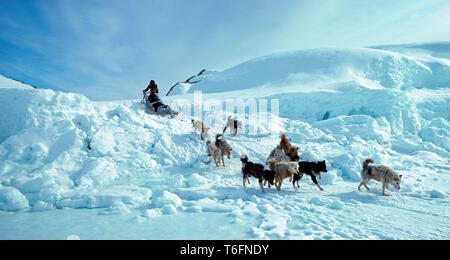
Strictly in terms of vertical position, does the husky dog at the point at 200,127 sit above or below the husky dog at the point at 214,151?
above

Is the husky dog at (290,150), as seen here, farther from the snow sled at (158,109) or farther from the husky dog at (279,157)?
the snow sled at (158,109)

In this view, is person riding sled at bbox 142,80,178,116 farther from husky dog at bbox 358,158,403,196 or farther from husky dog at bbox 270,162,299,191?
husky dog at bbox 358,158,403,196

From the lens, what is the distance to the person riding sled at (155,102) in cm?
927

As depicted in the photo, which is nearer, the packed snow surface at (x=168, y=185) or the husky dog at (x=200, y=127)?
the packed snow surface at (x=168, y=185)

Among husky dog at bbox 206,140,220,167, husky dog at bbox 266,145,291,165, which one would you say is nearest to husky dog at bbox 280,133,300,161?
husky dog at bbox 266,145,291,165

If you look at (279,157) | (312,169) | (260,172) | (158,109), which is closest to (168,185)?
(260,172)

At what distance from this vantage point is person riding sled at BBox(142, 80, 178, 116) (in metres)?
9.27

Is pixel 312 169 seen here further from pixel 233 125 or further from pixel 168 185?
pixel 233 125

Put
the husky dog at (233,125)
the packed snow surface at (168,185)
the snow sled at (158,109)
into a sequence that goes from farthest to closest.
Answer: the husky dog at (233,125) → the snow sled at (158,109) → the packed snow surface at (168,185)

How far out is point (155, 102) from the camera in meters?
9.38

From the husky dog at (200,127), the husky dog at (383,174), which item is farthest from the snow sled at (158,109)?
the husky dog at (383,174)

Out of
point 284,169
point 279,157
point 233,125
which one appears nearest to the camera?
point 284,169
